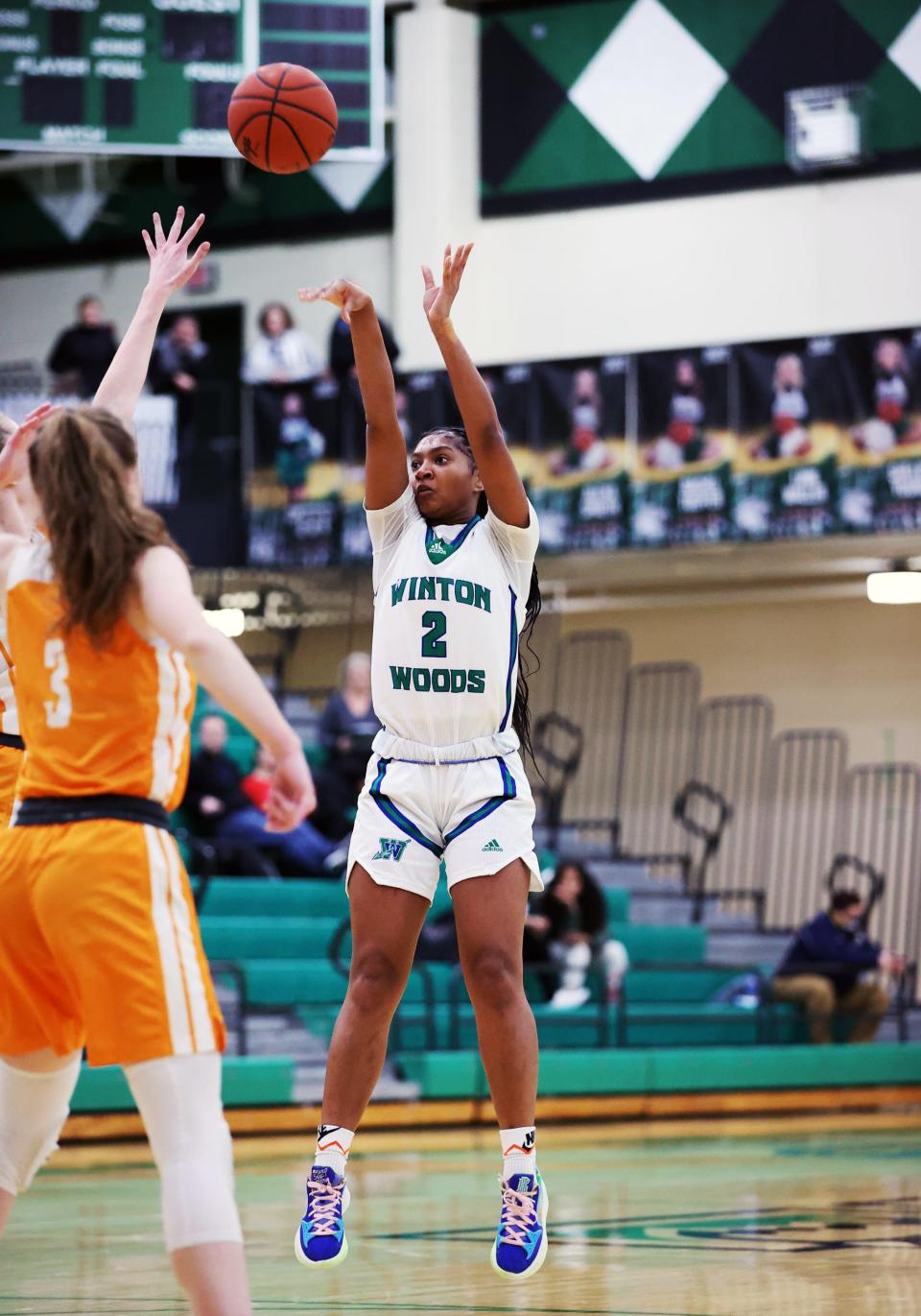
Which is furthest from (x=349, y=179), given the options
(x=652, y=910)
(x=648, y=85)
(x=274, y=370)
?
(x=652, y=910)

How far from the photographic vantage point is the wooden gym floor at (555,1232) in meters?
5.00

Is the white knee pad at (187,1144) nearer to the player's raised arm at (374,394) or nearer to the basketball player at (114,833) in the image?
the basketball player at (114,833)

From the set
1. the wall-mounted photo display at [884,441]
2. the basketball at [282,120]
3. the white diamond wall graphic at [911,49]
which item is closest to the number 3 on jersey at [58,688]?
the basketball at [282,120]

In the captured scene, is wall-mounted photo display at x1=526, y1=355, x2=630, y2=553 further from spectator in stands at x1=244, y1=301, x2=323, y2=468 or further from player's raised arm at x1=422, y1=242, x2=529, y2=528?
player's raised arm at x1=422, y1=242, x2=529, y2=528

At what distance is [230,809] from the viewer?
42.7 feet

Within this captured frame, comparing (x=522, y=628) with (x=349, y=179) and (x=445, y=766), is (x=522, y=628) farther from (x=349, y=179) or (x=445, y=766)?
(x=349, y=179)

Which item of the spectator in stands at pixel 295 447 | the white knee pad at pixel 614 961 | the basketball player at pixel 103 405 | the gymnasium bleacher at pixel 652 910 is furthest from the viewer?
the spectator in stands at pixel 295 447

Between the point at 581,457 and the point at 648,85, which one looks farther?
the point at 648,85

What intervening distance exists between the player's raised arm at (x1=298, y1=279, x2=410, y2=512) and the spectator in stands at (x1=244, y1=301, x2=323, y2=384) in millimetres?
11758

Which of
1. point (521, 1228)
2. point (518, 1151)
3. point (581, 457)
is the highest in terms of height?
point (581, 457)

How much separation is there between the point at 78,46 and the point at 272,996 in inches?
256

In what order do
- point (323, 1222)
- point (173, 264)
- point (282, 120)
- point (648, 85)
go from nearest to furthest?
point (323, 1222)
point (173, 264)
point (282, 120)
point (648, 85)

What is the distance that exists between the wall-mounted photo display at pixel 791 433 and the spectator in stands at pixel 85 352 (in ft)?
16.7

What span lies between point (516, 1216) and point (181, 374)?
12420 mm
